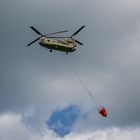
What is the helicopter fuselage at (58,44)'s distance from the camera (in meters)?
159

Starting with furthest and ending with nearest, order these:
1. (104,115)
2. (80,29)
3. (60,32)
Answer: (80,29), (60,32), (104,115)

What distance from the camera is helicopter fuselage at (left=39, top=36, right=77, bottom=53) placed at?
158750 mm

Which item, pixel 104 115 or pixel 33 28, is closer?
pixel 104 115

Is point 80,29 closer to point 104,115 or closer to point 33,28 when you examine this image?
point 33,28

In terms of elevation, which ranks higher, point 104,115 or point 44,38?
point 44,38

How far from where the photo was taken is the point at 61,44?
6393 inches

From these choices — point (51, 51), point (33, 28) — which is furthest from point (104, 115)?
point (33, 28)

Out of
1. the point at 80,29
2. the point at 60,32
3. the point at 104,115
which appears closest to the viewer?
the point at 104,115

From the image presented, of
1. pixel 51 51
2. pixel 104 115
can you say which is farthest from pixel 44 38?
pixel 104 115

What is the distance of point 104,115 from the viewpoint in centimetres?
13838

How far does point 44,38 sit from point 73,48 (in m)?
11.0

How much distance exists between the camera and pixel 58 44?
527ft

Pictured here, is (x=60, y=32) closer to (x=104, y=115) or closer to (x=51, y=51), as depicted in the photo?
(x=51, y=51)

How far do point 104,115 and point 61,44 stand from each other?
1372 inches
